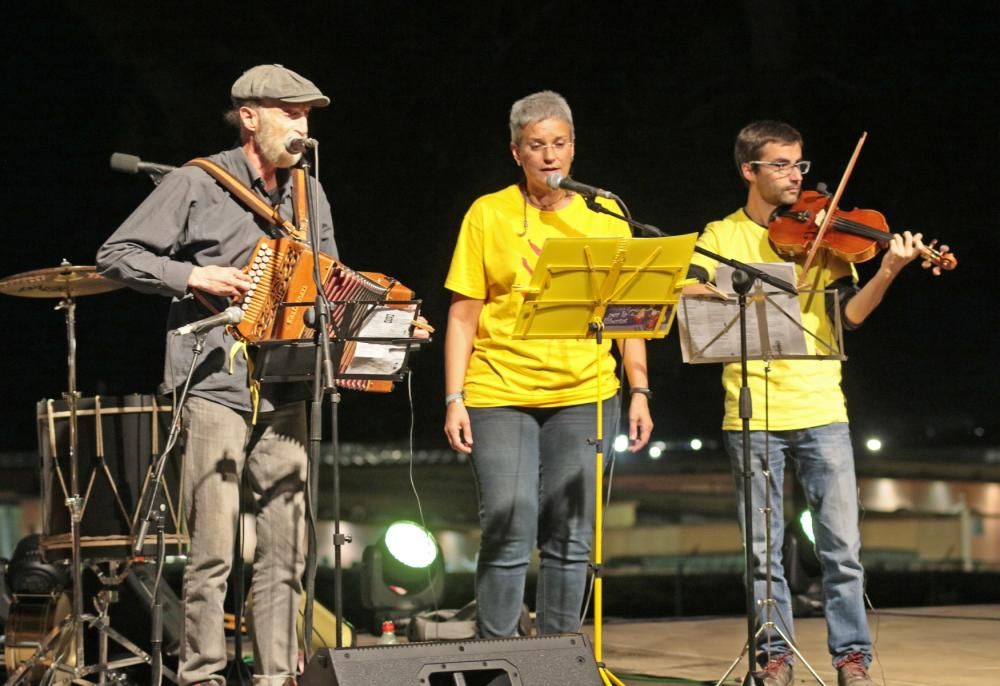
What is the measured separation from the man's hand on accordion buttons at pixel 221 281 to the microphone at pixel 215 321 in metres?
0.05

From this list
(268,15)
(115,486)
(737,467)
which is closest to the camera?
(737,467)

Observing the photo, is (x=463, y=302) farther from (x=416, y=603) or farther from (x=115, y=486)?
(x=416, y=603)

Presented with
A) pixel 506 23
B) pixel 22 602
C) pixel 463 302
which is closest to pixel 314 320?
pixel 463 302

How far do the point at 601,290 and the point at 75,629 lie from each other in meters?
2.56

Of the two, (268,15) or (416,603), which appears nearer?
(416,603)

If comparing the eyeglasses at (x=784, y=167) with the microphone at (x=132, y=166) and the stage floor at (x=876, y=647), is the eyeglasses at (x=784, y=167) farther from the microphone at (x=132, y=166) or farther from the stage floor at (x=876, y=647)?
the microphone at (x=132, y=166)

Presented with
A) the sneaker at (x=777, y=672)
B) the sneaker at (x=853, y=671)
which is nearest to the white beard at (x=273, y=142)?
the sneaker at (x=777, y=672)

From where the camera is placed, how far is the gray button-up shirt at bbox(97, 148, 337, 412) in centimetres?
363

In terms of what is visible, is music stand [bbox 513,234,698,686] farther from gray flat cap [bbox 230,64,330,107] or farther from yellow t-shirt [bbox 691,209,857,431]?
gray flat cap [bbox 230,64,330,107]

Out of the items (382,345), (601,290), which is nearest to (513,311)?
(601,290)

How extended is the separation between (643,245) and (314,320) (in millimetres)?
903

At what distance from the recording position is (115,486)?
17.0 feet

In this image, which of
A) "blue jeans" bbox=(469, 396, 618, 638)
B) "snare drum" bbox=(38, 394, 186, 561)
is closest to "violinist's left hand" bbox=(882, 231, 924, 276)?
"blue jeans" bbox=(469, 396, 618, 638)

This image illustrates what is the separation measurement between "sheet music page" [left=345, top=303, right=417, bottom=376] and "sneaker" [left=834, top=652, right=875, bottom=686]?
1.83m
